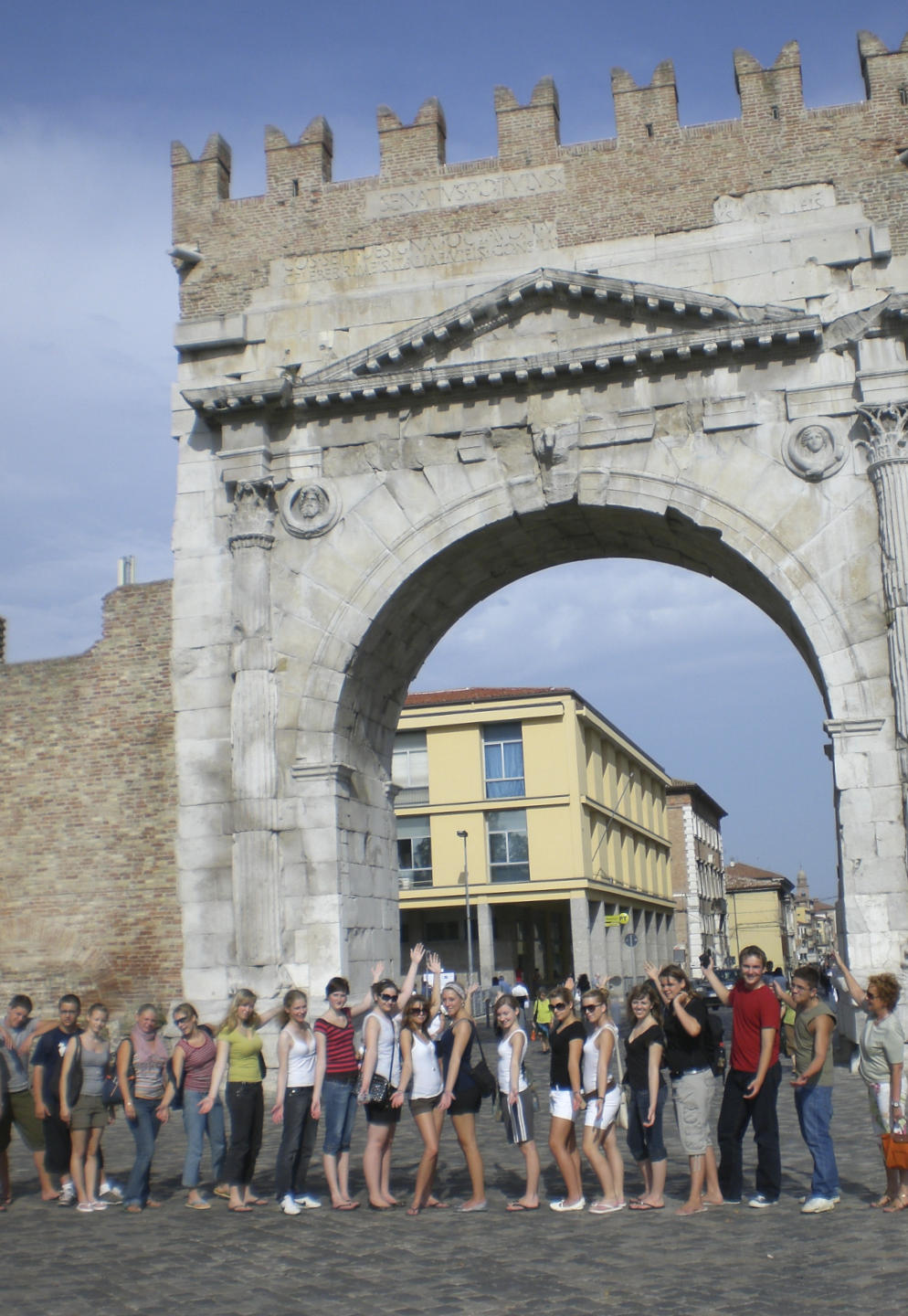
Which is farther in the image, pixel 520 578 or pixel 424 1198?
pixel 520 578

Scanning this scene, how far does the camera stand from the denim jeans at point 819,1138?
8.37 m

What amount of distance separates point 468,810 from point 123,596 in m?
22.5

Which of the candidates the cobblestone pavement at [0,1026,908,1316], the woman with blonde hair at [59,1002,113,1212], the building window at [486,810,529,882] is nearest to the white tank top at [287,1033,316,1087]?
the cobblestone pavement at [0,1026,908,1316]

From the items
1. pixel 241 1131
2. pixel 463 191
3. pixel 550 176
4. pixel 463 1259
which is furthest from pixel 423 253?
pixel 463 1259

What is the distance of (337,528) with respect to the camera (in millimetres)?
16656

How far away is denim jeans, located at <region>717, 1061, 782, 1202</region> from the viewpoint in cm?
860

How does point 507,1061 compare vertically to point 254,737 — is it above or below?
below

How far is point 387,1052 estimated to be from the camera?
917cm

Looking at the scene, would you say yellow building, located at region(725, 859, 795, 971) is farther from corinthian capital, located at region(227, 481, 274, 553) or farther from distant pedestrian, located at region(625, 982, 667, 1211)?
distant pedestrian, located at region(625, 982, 667, 1211)

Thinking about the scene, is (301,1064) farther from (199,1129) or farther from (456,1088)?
(199,1129)

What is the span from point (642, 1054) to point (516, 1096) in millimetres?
883

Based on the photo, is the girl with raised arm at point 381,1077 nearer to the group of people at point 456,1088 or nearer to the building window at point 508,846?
the group of people at point 456,1088

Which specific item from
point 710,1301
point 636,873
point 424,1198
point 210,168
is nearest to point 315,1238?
point 424,1198

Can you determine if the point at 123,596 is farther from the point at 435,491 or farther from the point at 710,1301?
the point at 710,1301
